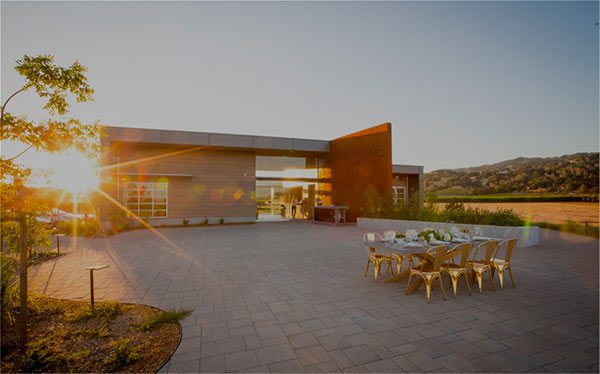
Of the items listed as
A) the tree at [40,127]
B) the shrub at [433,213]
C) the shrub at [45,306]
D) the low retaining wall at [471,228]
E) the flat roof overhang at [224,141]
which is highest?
the flat roof overhang at [224,141]

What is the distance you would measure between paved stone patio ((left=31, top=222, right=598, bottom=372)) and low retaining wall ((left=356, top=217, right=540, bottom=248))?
0.97 metres

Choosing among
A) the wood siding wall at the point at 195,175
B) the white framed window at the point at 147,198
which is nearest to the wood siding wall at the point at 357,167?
the wood siding wall at the point at 195,175

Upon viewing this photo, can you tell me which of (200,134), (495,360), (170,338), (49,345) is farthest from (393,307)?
(200,134)

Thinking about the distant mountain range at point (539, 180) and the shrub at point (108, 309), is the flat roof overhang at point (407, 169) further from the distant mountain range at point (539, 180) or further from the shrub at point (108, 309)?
the shrub at point (108, 309)

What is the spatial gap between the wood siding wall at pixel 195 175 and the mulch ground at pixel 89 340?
11.0m

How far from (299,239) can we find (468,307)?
22.2ft

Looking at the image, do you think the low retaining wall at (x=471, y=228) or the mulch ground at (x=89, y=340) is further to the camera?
the low retaining wall at (x=471, y=228)

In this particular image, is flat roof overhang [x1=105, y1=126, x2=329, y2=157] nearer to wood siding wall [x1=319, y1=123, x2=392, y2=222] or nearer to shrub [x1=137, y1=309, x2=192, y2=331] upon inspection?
wood siding wall [x1=319, y1=123, x2=392, y2=222]

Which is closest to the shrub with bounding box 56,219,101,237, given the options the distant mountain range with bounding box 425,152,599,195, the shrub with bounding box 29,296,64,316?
the shrub with bounding box 29,296,64,316

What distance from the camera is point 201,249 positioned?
8445 millimetres

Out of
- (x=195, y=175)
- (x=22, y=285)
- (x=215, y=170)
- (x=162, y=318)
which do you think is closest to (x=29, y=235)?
(x=22, y=285)

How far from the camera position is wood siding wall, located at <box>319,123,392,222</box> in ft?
43.7

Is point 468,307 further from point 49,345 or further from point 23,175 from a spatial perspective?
point 23,175

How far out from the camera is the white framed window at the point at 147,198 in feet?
46.9
